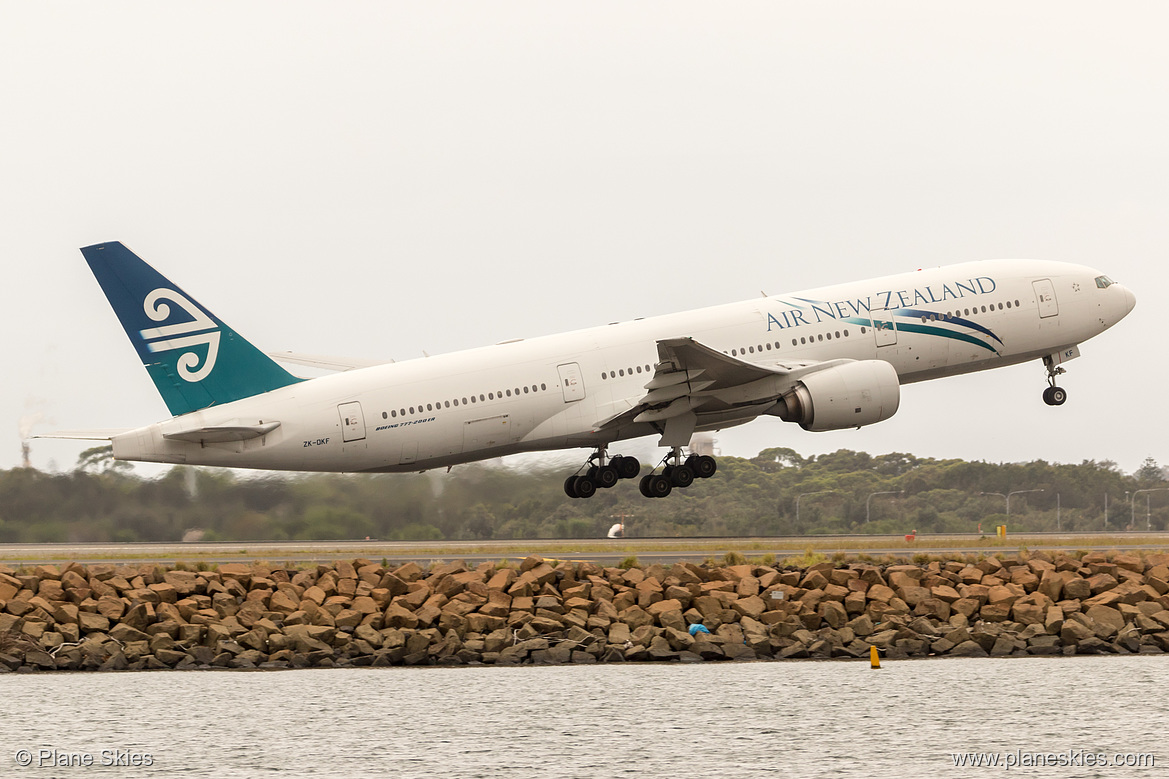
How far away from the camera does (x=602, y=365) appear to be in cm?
4047

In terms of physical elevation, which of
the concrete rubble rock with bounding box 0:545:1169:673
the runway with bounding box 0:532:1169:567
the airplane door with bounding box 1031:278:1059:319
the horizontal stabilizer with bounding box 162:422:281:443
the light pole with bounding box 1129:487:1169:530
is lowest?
the concrete rubble rock with bounding box 0:545:1169:673

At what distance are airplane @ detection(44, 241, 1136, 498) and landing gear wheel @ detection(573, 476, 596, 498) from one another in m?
0.04

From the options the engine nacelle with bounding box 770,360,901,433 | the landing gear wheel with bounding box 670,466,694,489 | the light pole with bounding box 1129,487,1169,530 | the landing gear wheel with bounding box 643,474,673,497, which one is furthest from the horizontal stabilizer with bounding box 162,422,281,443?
the light pole with bounding box 1129,487,1169,530

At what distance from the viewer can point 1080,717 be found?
21078mm

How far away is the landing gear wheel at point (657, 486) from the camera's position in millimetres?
41469

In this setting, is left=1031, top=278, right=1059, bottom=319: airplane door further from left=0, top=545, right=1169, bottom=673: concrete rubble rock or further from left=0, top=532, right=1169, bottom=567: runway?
left=0, top=545, right=1169, bottom=673: concrete rubble rock

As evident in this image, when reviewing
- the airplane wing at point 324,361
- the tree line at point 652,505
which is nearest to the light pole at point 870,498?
the tree line at point 652,505

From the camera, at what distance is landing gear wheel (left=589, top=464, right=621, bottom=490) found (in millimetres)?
42719

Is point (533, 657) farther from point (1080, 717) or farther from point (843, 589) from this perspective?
point (1080, 717)

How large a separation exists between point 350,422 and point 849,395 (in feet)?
46.9

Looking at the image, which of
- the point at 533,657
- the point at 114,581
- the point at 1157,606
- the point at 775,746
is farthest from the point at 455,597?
the point at 1157,606

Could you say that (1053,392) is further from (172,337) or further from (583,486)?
(172,337)

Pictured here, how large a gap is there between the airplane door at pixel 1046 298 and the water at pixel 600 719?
19092mm

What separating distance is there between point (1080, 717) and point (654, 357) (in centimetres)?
2166
